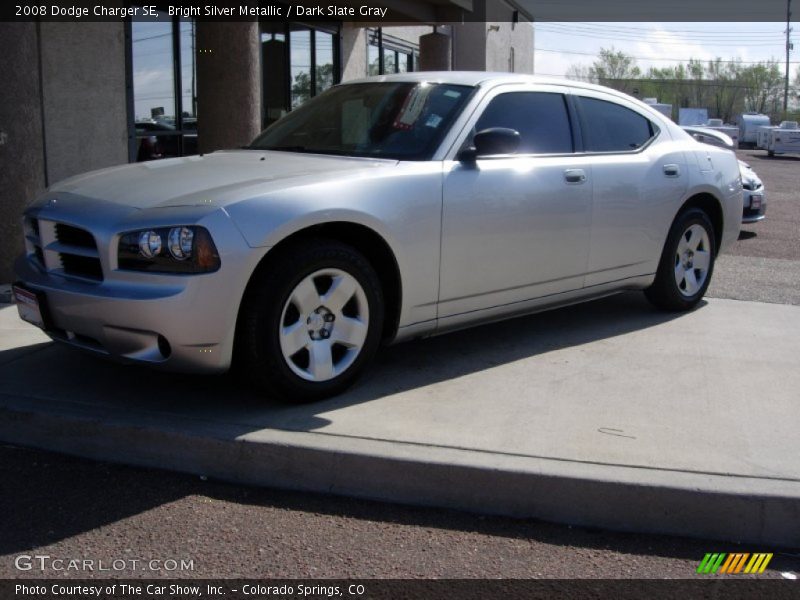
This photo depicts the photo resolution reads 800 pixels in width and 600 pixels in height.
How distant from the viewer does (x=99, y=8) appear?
9367 mm

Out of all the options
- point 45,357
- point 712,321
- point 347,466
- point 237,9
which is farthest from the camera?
point 237,9

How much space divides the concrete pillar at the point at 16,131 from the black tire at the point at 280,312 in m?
3.25

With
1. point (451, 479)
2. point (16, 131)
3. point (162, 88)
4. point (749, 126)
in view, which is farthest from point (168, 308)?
point (749, 126)

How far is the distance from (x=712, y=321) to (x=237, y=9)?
5191mm

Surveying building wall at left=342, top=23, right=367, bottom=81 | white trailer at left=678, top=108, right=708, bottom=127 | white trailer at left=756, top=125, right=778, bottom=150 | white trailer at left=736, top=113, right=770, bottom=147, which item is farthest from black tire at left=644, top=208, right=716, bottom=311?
white trailer at left=678, top=108, right=708, bottom=127

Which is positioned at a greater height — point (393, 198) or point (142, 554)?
point (393, 198)

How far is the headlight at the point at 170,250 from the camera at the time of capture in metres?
4.05

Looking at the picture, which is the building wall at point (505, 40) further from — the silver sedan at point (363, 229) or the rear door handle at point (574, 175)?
the rear door handle at point (574, 175)

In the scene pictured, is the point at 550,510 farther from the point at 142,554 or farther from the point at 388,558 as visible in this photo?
the point at 142,554

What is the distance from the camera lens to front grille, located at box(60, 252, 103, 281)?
4320mm

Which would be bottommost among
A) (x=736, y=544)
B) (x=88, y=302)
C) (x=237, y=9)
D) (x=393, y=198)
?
(x=736, y=544)

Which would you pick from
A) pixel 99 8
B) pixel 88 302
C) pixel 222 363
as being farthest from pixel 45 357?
pixel 99 8

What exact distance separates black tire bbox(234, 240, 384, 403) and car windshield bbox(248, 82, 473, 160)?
83cm

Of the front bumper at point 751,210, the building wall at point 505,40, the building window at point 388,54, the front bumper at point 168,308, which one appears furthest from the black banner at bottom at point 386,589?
the building wall at point 505,40
